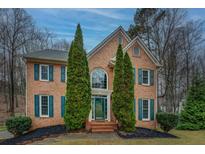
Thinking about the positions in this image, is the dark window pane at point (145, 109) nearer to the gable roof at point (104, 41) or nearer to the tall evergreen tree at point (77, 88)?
the tall evergreen tree at point (77, 88)

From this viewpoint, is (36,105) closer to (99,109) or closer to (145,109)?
(99,109)

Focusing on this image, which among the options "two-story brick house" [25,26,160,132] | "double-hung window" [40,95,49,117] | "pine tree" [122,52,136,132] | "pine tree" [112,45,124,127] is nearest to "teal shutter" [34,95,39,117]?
"two-story brick house" [25,26,160,132]

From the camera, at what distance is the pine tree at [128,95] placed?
367 inches

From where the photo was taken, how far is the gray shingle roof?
9.41m

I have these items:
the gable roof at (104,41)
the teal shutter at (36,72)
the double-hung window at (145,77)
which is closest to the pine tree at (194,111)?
the double-hung window at (145,77)

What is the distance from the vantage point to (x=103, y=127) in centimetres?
923

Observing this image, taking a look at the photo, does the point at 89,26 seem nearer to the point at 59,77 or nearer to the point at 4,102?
the point at 59,77

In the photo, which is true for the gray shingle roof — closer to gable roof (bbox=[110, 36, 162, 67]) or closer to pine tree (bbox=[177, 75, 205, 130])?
gable roof (bbox=[110, 36, 162, 67])

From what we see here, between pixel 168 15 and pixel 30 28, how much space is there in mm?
4592

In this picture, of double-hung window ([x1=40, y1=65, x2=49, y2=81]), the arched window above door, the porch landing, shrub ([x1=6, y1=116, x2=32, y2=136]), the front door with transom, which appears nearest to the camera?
shrub ([x1=6, y1=116, x2=32, y2=136])

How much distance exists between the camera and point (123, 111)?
9.40 metres

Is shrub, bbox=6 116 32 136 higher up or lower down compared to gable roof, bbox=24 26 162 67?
lower down

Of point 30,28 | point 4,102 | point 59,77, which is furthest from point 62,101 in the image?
point 30,28
